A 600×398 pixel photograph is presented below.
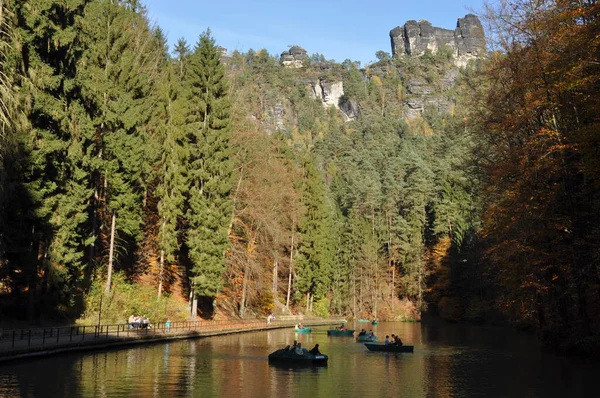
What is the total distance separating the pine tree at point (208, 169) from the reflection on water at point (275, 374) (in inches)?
408

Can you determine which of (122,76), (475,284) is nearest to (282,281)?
(475,284)

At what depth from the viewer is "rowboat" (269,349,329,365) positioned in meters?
30.6

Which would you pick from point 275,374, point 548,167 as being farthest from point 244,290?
point 548,167

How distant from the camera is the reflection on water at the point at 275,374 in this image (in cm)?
2088

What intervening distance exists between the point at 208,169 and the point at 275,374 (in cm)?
2603

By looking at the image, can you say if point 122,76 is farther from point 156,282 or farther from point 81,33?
point 156,282

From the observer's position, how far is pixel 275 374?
26.8 metres

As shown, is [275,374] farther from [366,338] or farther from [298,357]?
[366,338]

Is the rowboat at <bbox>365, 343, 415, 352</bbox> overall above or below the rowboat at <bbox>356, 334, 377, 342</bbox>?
below

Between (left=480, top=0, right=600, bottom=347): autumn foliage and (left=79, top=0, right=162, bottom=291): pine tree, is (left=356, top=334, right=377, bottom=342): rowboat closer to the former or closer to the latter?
(left=480, top=0, right=600, bottom=347): autumn foliage

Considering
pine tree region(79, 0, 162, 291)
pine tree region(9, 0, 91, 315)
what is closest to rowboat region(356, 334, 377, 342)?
pine tree region(79, 0, 162, 291)

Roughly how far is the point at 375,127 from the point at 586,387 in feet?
528

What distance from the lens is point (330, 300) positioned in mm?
94125

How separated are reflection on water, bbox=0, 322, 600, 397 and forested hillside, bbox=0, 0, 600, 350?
5.06 m
